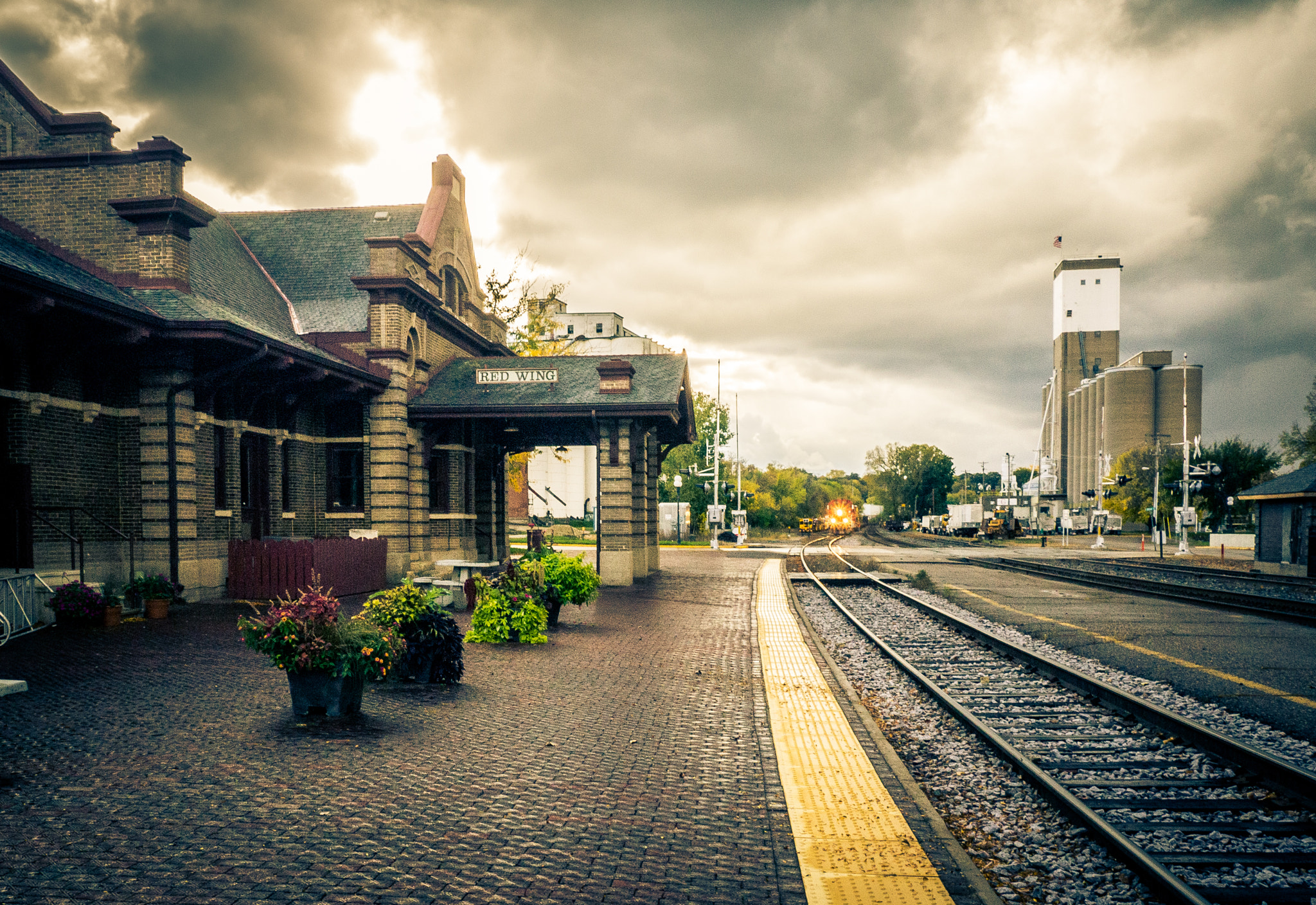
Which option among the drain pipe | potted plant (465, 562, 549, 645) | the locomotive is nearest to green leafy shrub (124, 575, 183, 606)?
the drain pipe

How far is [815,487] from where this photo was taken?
12669 cm

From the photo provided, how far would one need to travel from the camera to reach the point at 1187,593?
19906 millimetres

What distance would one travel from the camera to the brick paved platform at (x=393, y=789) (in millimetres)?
4102

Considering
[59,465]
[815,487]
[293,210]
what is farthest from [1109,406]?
[59,465]

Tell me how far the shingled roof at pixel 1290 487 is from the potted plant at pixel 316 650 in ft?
89.7

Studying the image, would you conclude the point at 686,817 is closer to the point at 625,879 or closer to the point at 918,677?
the point at 625,879

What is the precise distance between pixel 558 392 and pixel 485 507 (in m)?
6.74

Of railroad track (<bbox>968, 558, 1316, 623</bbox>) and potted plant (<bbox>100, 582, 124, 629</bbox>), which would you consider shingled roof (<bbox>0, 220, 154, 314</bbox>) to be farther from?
railroad track (<bbox>968, 558, 1316, 623</bbox>)

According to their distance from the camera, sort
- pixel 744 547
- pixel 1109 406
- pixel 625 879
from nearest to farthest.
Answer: pixel 625 879, pixel 744 547, pixel 1109 406

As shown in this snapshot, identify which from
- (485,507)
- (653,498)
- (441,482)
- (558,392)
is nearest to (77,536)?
(441,482)

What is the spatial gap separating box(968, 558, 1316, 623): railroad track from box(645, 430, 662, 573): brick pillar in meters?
13.0

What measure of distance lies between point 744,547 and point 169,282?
1336 inches

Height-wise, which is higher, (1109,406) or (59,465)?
(1109,406)

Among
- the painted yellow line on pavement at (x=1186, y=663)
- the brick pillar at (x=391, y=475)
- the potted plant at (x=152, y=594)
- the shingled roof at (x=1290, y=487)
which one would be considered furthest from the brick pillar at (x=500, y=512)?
the shingled roof at (x=1290, y=487)
